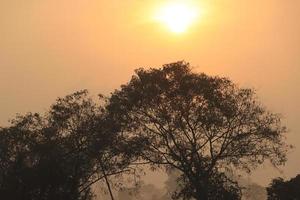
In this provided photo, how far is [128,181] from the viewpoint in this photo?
59.4 m

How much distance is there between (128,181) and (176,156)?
12.8m

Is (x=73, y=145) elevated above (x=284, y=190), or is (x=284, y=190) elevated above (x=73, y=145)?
(x=73, y=145)

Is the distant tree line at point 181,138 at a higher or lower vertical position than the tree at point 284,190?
higher

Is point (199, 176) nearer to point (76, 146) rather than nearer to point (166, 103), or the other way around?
point (166, 103)

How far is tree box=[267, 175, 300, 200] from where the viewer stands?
4116cm

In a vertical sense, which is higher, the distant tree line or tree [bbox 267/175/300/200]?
the distant tree line

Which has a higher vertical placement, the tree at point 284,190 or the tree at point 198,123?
the tree at point 198,123

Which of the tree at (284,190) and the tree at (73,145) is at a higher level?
the tree at (73,145)

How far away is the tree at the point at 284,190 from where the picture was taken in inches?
1620

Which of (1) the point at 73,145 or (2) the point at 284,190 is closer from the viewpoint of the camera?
(2) the point at 284,190

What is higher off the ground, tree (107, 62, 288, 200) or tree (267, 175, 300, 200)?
tree (107, 62, 288, 200)

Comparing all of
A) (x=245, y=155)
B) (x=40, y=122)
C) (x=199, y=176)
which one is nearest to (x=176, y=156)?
(x=199, y=176)

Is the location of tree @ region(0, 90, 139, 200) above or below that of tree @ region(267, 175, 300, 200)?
above

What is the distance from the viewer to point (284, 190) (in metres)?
41.8
